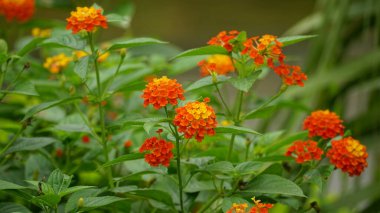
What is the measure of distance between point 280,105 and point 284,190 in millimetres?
431

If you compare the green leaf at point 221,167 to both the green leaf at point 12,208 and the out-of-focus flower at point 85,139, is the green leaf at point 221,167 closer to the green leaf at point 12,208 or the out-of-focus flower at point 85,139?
the green leaf at point 12,208

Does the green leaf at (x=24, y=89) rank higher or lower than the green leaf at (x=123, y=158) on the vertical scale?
higher

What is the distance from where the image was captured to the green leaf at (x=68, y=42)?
1.05 meters

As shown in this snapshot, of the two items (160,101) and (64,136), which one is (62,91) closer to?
(64,136)

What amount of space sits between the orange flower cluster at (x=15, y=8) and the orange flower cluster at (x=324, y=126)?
0.77m

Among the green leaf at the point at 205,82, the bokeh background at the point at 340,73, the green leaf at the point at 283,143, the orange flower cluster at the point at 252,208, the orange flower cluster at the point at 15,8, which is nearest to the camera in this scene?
the orange flower cluster at the point at 252,208

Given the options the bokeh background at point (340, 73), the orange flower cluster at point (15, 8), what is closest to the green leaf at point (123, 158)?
the bokeh background at point (340, 73)

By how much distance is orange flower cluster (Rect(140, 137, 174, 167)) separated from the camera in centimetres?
→ 92

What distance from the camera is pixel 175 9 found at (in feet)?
13.2

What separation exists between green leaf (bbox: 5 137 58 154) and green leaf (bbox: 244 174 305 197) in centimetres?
34

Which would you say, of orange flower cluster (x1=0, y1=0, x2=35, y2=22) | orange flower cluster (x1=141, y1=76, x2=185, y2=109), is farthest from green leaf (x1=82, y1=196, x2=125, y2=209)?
orange flower cluster (x1=0, y1=0, x2=35, y2=22)

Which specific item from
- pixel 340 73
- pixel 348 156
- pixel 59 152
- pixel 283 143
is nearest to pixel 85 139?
pixel 59 152

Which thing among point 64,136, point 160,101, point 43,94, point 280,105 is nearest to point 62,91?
point 43,94

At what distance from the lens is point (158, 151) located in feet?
3.00
